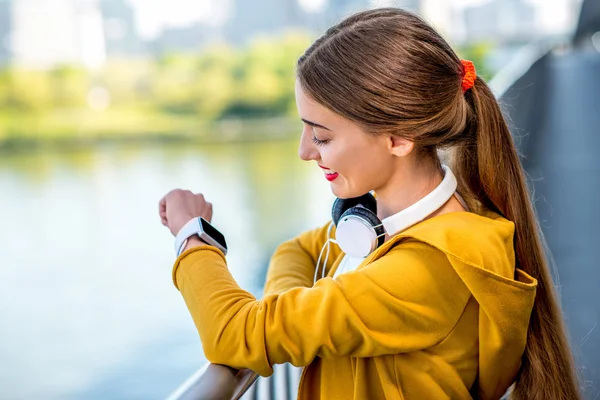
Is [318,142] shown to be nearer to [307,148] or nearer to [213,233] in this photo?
[307,148]

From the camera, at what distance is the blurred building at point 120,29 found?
2142cm

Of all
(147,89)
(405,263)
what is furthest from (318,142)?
(147,89)

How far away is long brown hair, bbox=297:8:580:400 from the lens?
1.09 metres

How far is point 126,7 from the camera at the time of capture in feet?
74.8

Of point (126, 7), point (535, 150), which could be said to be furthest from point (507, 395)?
point (126, 7)

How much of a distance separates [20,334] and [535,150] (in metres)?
4.79

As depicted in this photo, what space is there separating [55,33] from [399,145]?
21.1m

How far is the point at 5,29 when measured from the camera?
2025cm

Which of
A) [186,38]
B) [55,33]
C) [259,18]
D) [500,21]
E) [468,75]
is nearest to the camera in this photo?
[468,75]

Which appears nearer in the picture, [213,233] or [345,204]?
[213,233]

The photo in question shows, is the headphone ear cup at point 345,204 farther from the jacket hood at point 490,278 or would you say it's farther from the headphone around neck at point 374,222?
the jacket hood at point 490,278

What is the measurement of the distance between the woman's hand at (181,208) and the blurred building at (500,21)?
22.5 metres

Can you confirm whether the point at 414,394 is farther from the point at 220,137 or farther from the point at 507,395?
the point at 220,137

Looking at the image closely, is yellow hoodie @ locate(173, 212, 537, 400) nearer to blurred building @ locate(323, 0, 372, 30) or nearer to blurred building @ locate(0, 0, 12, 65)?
blurred building @ locate(323, 0, 372, 30)
